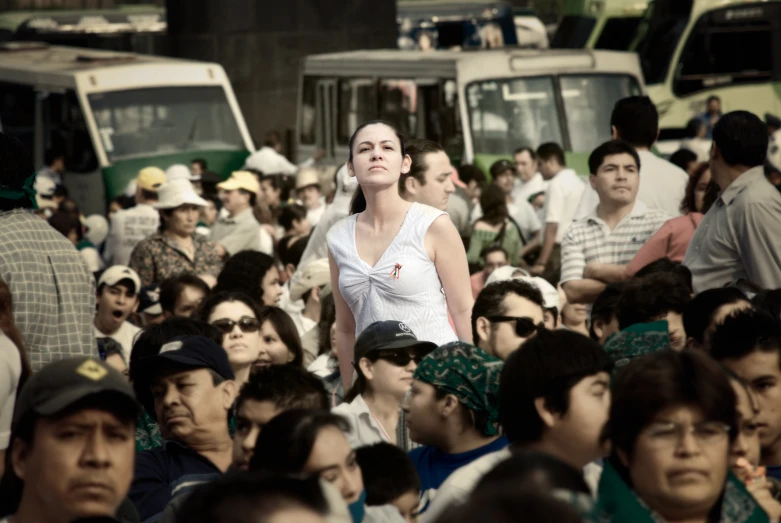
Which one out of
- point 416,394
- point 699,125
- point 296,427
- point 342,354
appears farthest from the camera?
point 699,125

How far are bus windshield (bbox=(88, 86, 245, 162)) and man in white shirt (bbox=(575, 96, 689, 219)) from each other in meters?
12.0

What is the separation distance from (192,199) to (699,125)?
40.8 feet

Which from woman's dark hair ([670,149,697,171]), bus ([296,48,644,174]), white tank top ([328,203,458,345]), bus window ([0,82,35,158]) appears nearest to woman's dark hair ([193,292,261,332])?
white tank top ([328,203,458,345])

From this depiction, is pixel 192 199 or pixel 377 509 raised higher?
pixel 377 509

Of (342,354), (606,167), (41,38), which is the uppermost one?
(606,167)

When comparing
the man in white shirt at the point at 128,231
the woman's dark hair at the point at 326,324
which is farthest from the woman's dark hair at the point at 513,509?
the man in white shirt at the point at 128,231

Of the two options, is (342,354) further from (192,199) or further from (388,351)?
(192,199)

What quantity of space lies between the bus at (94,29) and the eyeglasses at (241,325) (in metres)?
22.4

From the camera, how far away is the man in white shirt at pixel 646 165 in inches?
312

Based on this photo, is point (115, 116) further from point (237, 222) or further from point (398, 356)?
point (398, 356)

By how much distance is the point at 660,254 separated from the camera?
23.4ft

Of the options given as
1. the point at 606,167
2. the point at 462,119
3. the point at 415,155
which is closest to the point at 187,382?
the point at 415,155

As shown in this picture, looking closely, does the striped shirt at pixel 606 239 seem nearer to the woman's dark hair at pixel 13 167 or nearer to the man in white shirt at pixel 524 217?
the woman's dark hair at pixel 13 167

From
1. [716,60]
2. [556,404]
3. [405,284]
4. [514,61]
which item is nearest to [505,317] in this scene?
[405,284]
